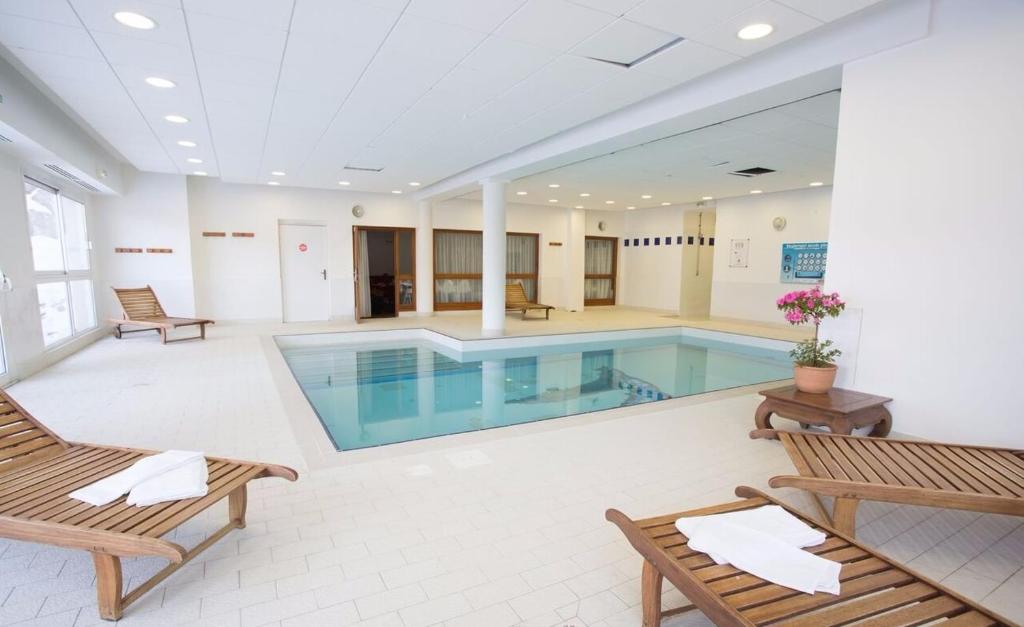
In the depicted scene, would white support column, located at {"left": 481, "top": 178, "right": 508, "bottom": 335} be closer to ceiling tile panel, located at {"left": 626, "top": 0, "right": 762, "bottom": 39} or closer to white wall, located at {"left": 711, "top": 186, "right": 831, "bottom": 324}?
ceiling tile panel, located at {"left": 626, "top": 0, "right": 762, "bottom": 39}

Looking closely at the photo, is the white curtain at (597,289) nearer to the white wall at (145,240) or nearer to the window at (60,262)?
the white wall at (145,240)

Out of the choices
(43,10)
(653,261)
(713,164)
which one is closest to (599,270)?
(653,261)

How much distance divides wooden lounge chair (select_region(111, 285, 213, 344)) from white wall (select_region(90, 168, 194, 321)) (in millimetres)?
500

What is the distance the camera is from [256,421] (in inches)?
154

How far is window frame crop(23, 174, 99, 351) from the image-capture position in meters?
5.98

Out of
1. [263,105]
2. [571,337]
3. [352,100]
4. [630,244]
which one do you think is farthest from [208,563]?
[630,244]

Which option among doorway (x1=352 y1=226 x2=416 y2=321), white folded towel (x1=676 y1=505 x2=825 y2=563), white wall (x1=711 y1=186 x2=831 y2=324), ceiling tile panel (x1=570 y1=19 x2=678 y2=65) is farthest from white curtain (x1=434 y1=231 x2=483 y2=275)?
white folded towel (x1=676 y1=505 x2=825 y2=563)

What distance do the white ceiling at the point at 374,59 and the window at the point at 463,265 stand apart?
19.6ft

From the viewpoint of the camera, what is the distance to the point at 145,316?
8.09 metres

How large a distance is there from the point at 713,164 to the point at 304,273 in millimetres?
8271

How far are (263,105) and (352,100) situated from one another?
95cm

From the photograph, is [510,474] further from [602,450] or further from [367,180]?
[367,180]

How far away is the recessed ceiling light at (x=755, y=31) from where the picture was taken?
10.1ft

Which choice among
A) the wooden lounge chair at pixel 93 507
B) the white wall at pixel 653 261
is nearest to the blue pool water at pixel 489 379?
the wooden lounge chair at pixel 93 507
